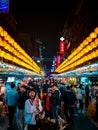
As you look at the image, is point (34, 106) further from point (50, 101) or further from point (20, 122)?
point (50, 101)

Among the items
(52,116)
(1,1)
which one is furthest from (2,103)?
(1,1)

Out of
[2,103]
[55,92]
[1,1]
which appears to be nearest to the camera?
[55,92]

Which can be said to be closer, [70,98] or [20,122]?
[20,122]

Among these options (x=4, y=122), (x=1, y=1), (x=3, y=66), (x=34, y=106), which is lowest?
(x=4, y=122)

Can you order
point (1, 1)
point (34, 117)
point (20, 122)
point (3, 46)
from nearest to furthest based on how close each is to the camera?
point (34, 117), point (20, 122), point (3, 46), point (1, 1)

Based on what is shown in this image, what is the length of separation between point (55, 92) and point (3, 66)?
9203 mm

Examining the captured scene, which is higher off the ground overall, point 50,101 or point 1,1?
point 1,1

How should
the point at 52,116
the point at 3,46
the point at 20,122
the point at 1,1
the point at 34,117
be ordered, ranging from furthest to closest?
the point at 1,1 → the point at 3,46 → the point at 52,116 → the point at 20,122 → the point at 34,117

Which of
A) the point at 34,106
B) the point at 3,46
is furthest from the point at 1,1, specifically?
the point at 34,106

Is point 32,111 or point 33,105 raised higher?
point 33,105

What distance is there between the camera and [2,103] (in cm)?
1567

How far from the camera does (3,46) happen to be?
18.2 metres

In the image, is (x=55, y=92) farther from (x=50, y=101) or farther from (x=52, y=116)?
(x=52, y=116)

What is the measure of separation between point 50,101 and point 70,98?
1.68 m
